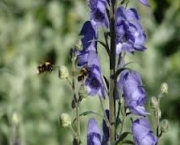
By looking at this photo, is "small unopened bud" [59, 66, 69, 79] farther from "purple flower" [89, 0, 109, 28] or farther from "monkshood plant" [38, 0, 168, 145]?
"purple flower" [89, 0, 109, 28]

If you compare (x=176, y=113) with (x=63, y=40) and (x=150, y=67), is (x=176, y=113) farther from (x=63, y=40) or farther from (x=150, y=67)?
(x=63, y=40)

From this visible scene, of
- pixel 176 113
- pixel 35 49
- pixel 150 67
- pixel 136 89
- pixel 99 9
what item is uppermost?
pixel 35 49

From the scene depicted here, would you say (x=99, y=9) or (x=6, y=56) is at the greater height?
(x=6, y=56)

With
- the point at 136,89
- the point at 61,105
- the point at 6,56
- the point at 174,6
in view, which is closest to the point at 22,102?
the point at 61,105

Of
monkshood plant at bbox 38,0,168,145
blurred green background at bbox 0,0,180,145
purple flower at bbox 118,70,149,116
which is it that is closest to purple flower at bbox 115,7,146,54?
monkshood plant at bbox 38,0,168,145

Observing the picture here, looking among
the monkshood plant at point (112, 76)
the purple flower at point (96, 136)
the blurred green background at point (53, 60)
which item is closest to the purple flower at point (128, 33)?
the monkshood plant at point (112, 76)
